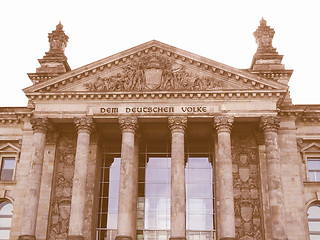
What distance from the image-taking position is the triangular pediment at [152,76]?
33.6 meters

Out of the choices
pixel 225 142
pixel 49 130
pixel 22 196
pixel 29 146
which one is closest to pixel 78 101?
pixel 49 130

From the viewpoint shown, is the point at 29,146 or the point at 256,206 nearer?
the point at 256,206

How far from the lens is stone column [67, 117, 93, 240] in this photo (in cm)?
3064

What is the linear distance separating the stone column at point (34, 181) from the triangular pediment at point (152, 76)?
274 centimetres

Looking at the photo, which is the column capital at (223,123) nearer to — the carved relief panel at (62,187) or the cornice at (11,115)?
the carved relief panel at (62,187)

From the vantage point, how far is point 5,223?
35844 mm

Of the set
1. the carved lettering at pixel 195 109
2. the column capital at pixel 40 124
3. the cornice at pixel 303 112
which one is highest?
the cornice at pixel 303 112

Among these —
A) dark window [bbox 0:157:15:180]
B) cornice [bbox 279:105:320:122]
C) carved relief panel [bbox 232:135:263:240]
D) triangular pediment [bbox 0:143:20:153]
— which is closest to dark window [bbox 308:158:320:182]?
cornice [bbox 279:105:320:122]

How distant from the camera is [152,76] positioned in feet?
112

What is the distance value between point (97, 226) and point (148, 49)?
14029 mm

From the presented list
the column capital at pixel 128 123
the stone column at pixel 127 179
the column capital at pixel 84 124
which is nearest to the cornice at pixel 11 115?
the column capital at pixel 84 124

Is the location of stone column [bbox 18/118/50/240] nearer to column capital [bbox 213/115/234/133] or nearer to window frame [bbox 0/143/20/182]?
window frame [bbox 0/143/20/182]

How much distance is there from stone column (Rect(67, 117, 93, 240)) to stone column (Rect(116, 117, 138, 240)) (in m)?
2.57

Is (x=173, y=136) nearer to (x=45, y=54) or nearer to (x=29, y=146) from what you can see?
(x=29, y=146)
